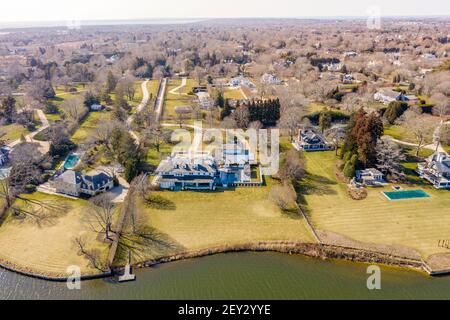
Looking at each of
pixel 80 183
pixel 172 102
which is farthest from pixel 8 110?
pixel 80 183

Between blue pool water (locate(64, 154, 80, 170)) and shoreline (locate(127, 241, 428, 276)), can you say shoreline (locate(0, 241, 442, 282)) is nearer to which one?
shoreline (locate(127, 241, 428, 276))

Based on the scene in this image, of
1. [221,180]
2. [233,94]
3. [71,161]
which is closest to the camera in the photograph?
[221,180]

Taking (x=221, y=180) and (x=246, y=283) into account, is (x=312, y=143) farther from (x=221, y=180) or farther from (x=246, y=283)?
(x=246, y=283)

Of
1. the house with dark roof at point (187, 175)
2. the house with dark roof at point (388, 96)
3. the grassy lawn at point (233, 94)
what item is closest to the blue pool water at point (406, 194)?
the house with dark roof at point (187, 175)

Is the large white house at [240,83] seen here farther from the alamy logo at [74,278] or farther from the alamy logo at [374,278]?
the alamy logo at [74,278]

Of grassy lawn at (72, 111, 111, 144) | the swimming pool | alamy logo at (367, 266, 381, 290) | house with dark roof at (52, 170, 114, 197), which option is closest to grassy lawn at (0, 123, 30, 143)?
grassy lawn at (72, 111, 111, 144)

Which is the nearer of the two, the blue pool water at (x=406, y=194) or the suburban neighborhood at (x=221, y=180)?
the suburban neighborhood at (x=221, y=180)

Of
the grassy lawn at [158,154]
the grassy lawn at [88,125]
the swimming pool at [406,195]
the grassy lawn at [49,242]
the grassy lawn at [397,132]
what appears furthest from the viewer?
the grassy lawn at [88,125]
